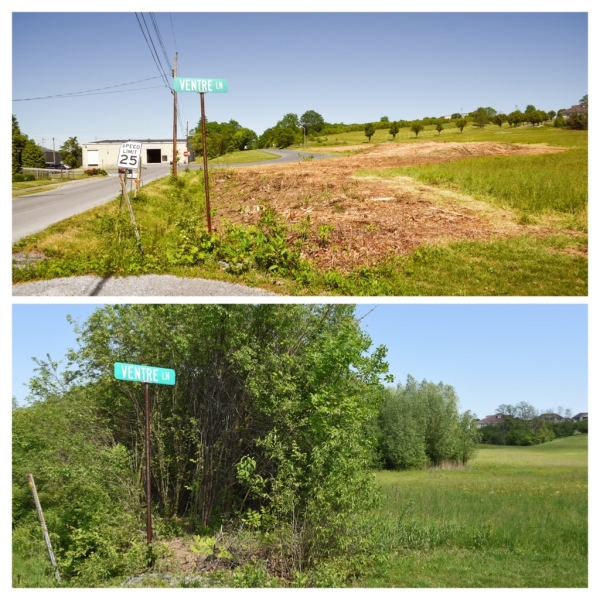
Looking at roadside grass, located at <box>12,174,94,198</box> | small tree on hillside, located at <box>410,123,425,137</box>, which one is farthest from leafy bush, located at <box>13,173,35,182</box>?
small tree on hillside, located at <box>410,123,425,137</box>

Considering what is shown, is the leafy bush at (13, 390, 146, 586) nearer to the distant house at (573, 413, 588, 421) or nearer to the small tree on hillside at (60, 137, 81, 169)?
the small tree on hillside at (60, 137, 81, 169)

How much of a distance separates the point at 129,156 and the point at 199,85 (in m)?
1.61

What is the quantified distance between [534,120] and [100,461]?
14038 millimetres

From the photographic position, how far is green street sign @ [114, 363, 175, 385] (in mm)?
5473

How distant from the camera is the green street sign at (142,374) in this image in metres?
5.47

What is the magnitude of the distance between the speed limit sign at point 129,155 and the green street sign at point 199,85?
4.32 ft

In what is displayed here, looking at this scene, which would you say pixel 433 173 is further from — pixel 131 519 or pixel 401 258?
pixel 131 519

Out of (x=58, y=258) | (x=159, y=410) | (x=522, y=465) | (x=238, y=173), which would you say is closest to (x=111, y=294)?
(x=58, y=258)

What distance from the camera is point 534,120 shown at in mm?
15219

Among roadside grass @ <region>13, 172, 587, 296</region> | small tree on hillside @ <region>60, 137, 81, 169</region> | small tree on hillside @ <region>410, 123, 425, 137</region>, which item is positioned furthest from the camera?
small tree on hillside @ <region>410, 123, 425, 137</region>

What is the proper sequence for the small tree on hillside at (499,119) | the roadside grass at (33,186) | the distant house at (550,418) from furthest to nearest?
the distant house at (550,418)
the small tree on hillside at (499,119)
the roadside grass at (33,186)

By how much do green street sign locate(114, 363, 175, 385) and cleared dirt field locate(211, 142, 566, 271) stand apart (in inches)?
144

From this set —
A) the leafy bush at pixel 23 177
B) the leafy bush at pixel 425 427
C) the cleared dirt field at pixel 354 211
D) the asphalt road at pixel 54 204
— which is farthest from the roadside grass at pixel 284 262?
the leafy bush at pixel 425 427

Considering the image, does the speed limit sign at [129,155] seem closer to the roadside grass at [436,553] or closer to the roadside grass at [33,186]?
the roadside grass at [436,553]
